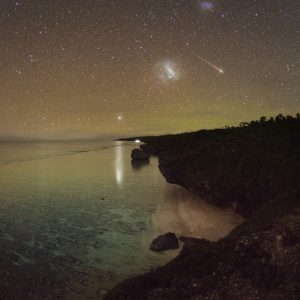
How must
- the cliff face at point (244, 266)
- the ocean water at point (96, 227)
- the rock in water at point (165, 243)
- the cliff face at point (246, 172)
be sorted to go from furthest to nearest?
1. the cliff face at point (246, 172)
2. the rock in water at point (165, 243)
3. the ocean water at point (96, 227)
4. the cliff face at point (244, 266)

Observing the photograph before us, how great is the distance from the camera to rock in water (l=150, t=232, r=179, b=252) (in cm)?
1298

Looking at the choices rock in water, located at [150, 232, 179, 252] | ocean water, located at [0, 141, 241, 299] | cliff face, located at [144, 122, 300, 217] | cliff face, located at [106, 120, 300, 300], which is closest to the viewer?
cliff face, located at [106, 120, 300, 300]

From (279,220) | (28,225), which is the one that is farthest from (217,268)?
(28,225)

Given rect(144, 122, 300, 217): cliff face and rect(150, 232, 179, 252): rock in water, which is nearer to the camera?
rect(150, 232, 179, 252): rock in water

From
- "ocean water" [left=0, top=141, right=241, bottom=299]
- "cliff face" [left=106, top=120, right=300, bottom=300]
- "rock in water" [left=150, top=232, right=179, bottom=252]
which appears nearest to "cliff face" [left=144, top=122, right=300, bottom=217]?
"cliff face" [left=106, top=120, right=300, bottom=300]

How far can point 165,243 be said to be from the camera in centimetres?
1309

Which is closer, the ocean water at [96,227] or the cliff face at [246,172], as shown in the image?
the ocean water at [96,227]

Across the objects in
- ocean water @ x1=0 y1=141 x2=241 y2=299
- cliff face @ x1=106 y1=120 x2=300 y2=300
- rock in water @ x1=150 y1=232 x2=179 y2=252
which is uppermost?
cliff face @ x1=106 y1=120 x2=300 y2=300

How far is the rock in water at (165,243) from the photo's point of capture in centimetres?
1298

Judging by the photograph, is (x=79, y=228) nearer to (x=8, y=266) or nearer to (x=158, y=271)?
(x=8, y=266)

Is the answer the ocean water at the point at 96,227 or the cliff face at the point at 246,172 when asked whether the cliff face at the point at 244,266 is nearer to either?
the cliff face at the point at 246,172

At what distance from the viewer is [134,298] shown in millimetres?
7418

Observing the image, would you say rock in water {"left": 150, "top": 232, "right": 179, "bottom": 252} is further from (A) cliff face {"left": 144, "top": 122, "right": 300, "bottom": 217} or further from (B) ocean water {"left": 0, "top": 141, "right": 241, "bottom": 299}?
(A) cliff face {"left": 144, "top": 122, "right": 300, "bottom": 217}

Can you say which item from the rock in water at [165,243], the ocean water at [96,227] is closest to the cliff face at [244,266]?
the ocean water at [96,227]
